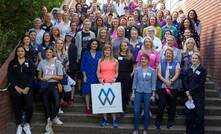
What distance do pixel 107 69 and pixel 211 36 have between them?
4256 millimetres

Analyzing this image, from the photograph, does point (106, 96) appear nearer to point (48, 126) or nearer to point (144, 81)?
point (144, 81)

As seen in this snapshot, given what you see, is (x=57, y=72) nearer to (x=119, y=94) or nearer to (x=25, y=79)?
(x=25, y=79)

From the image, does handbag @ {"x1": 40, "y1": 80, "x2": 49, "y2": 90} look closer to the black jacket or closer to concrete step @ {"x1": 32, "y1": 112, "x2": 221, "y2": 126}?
the black jacket

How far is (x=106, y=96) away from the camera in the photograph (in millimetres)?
9836

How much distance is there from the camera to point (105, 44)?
33.4 ft

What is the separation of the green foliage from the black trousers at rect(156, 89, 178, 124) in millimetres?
3729

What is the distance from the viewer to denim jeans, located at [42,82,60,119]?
9.58 meters

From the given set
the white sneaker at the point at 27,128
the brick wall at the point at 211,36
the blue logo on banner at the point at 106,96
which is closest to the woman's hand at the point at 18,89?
the white sneaker at the point at 27,128

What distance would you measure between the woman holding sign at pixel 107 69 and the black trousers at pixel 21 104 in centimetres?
159

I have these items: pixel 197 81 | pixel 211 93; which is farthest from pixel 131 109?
pixel 211 93

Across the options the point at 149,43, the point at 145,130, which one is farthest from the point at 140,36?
the point at 145,130

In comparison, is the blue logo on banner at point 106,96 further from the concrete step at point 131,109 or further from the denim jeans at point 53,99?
the denim jeans at point 53,99

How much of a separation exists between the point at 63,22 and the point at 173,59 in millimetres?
3781

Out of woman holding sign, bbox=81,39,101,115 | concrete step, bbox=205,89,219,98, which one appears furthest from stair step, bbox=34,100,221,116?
concrete step, bbox=205,89,219,98
